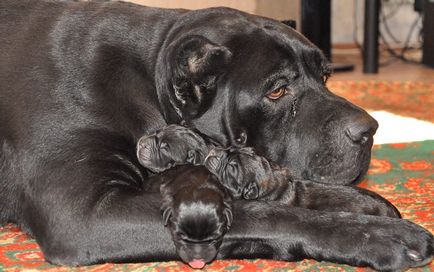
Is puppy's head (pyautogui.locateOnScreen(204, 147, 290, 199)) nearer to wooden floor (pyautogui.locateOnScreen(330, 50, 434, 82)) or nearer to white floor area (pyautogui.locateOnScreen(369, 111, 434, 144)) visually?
white floor area (pyautogui.locateOnScreen(369, 111, 434, 144))

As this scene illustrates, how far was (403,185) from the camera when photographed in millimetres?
3109

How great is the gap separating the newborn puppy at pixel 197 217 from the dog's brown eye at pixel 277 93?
0.47 meters

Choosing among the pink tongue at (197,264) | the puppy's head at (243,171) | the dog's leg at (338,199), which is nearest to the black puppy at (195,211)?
the pink tongue at (197,264)

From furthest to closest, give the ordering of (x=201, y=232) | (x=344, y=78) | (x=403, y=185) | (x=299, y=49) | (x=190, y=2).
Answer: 1. (x=344, y=78)
2. (x=190, y=2)
3. (x=403, y=185)
4. (x=299, y=49)
5. (x=201, y=232)

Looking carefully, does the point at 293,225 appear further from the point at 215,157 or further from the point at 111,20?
the point at 111,20

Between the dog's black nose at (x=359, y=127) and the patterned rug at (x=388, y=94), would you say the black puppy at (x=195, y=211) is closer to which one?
the dog's black nose at (x=359, y=127)

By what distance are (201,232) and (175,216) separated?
0.08 m

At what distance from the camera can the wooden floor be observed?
20.9 ft

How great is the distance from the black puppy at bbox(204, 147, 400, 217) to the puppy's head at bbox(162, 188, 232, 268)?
9.6 inches

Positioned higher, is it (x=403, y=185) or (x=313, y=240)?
(x=313, y=240)

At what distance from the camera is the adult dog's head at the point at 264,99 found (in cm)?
247

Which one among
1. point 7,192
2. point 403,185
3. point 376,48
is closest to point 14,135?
point 7,192

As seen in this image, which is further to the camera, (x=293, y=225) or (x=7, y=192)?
(x=7, y=192)

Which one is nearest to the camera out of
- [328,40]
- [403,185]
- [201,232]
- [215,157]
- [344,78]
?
[201,232]
